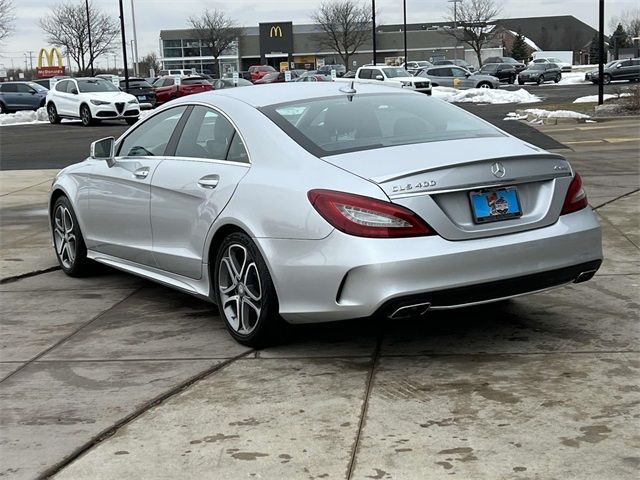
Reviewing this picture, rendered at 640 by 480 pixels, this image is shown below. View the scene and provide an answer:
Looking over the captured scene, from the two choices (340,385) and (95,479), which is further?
(340,385)

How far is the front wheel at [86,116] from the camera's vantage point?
29.2 m

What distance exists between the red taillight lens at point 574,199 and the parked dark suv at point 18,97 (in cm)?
3550

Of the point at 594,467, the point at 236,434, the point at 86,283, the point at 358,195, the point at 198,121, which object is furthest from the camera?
the point at 86,283

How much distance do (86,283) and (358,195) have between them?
11.4 ft

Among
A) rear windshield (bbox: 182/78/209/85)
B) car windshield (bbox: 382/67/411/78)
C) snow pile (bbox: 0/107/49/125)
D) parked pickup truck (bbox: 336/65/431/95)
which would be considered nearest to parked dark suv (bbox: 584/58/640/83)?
car windshield (bbox: 382/67/411/78)

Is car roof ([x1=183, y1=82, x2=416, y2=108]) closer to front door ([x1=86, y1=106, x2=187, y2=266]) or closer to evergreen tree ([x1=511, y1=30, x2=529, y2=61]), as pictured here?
front door ([x1=86, y1=106, x2=187, y2=266])

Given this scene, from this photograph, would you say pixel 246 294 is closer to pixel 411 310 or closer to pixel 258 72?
pixel 411 310

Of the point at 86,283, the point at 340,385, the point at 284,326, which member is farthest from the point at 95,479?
the point at 86,283

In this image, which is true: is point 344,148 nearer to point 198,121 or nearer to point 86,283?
point 198,121

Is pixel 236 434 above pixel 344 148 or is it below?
below

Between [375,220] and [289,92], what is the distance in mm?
1627

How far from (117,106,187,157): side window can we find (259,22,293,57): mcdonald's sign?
10210 cm

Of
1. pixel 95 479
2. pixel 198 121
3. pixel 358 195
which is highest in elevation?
pixel 198 121

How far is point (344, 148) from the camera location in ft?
16.0
